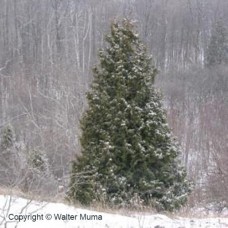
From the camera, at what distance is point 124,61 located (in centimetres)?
1000

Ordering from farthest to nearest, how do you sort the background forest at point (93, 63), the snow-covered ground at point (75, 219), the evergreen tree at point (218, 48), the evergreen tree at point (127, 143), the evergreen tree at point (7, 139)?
the evergreen tree at point (218, 48) → the background forest at point (93, 63) → the evergreen tree at point (7, 139) → the evergreen tree at point (127, 143) → the snow-covered ground at point (75, 219)

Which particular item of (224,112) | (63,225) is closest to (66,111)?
(224,112)

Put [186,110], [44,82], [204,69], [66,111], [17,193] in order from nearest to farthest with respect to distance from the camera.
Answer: [17,193]
[66,111]
[186,110]
[44,82]
[204,69]

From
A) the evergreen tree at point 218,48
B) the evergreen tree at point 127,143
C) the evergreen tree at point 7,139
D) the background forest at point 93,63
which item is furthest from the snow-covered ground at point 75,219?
the evergreen tree at point 218,48

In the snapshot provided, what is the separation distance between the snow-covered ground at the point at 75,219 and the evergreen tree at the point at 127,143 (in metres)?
2.68

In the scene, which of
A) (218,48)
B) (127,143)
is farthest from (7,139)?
(218,48)

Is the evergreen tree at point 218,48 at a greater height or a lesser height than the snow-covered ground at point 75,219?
greater

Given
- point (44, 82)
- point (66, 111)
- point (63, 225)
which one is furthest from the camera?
point (44, 82)

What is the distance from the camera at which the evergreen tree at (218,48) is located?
46469 mm

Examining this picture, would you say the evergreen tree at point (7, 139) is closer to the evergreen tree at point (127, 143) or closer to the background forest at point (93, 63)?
the background forest at point (93, 63)

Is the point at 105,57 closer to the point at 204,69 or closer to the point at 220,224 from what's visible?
the point at 220,224

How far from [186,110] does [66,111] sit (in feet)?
38.0

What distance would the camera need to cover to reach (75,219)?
20.1 ft

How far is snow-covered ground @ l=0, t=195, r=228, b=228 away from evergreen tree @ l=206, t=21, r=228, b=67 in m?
40.4
